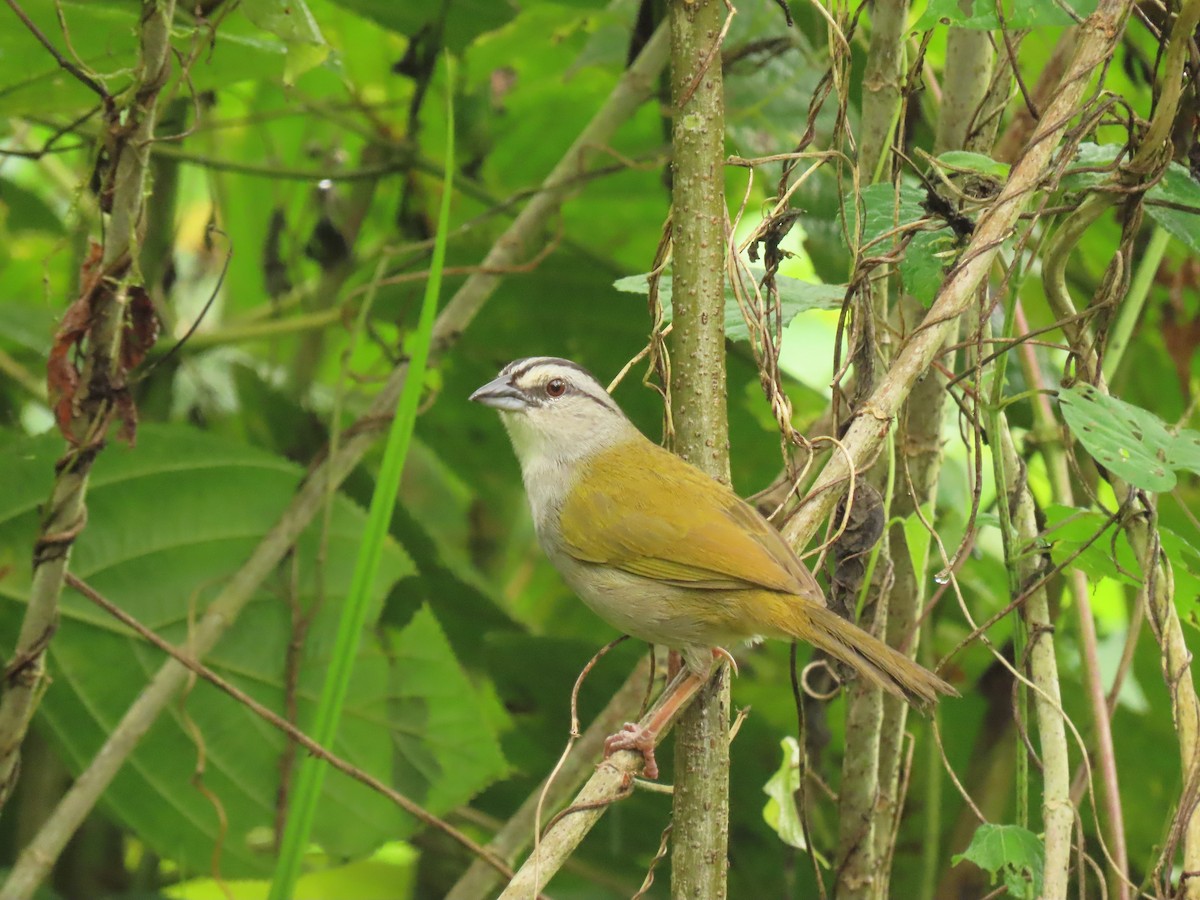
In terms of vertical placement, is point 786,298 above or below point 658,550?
above

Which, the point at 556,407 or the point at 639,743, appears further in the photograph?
the point at 556,407

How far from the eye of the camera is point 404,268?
11.4 ft

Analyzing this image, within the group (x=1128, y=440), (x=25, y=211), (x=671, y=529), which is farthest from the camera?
(x=25, y=211)

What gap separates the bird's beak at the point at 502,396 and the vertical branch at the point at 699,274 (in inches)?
33.5

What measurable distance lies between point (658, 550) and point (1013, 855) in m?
0.83

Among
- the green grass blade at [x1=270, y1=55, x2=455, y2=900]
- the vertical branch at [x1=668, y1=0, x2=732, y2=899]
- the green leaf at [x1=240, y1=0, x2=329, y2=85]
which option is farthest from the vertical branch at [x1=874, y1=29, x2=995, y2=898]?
the green leaf at [x1=240, y1=0, x2=329, y2=85]

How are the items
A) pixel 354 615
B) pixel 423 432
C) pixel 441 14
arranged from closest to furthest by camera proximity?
pixel 354 615, pixel 441 14, pixel 423 432

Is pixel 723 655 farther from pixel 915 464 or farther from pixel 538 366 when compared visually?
pixel 538 366

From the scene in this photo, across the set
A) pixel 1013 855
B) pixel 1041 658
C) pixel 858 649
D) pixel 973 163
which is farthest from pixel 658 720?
pixel 973 163

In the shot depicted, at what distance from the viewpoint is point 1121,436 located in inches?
71.4

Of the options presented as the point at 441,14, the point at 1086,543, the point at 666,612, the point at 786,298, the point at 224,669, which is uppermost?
the point at 441,14

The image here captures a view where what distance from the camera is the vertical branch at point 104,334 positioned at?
1.83 m

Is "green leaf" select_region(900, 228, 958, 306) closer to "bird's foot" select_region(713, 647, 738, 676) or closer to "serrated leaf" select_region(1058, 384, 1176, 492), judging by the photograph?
"serrated leaf" select_region(1058, 384, 1176, 492)

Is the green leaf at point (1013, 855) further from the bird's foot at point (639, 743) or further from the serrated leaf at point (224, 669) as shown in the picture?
the serrated leaf at point (224, 669)
